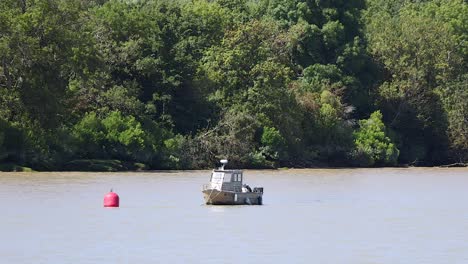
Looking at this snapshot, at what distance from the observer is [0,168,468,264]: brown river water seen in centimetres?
3353

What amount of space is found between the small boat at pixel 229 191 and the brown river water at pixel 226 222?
21.8 inches

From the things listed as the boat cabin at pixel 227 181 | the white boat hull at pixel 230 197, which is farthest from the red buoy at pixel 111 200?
the boat cabin at pixel 227 181

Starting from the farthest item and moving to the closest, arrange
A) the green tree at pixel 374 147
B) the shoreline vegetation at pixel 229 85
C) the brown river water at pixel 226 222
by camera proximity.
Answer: the green tree at pixel 374 147 → the shoreline vegetation at pixel 229 85 → the brown river water at pixel 226 222

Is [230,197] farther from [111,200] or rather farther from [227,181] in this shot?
[111,200]

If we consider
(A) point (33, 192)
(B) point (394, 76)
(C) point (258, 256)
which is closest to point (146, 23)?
(B) point (394, 76)

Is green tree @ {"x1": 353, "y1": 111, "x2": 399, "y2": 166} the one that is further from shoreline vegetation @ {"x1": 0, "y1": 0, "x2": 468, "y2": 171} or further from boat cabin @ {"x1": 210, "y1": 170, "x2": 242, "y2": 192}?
boat cabin @ {"x1": 210, "y1": 170, "x2": 242, "y2": 192}

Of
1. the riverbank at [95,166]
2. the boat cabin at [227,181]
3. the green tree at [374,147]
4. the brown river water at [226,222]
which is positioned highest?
the green tree at [374,147]

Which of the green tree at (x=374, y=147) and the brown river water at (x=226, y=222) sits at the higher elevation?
the green tree at (x=374, y=147)

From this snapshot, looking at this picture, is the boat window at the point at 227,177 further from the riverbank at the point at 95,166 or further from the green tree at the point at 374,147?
the green tree at the point at 374,147

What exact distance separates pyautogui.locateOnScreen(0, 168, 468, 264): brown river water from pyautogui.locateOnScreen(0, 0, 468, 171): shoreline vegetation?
702 centimetres

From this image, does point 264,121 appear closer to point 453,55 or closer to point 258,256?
point 453,55

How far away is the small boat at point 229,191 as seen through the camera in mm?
48750

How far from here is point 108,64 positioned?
77875 mm

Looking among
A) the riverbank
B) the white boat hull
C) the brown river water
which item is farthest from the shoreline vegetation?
the white boat hull
